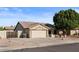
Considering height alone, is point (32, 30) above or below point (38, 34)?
above

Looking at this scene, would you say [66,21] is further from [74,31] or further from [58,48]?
[58,48]

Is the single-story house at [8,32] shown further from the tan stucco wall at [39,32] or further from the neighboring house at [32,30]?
the tan stucco wall at [39,32]

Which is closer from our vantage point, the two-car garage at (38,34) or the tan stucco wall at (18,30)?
the tan stucco wall at (18,30)

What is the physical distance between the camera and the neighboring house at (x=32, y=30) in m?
16.1

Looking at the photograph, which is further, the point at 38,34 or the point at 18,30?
the point at 38,34

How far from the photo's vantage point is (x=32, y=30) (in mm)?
16203

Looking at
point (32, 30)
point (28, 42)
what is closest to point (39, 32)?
point (32, 30)

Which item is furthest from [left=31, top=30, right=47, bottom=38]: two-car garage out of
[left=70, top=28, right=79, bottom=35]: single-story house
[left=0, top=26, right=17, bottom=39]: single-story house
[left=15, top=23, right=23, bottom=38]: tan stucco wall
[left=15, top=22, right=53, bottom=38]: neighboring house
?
[left=70, top=28, right=79, bottom=35]: single-story house

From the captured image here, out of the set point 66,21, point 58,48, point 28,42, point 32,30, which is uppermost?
point 66,21

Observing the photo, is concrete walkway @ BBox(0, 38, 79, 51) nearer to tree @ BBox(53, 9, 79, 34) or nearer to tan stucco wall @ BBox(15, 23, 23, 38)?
tan stucco wall @ BBox(15, 23, 23, 38)

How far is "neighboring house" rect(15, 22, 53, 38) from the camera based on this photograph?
1608 centimetres

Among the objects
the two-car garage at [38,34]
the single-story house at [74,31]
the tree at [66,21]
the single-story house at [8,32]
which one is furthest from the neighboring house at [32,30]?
the single-story house at [74,31]
